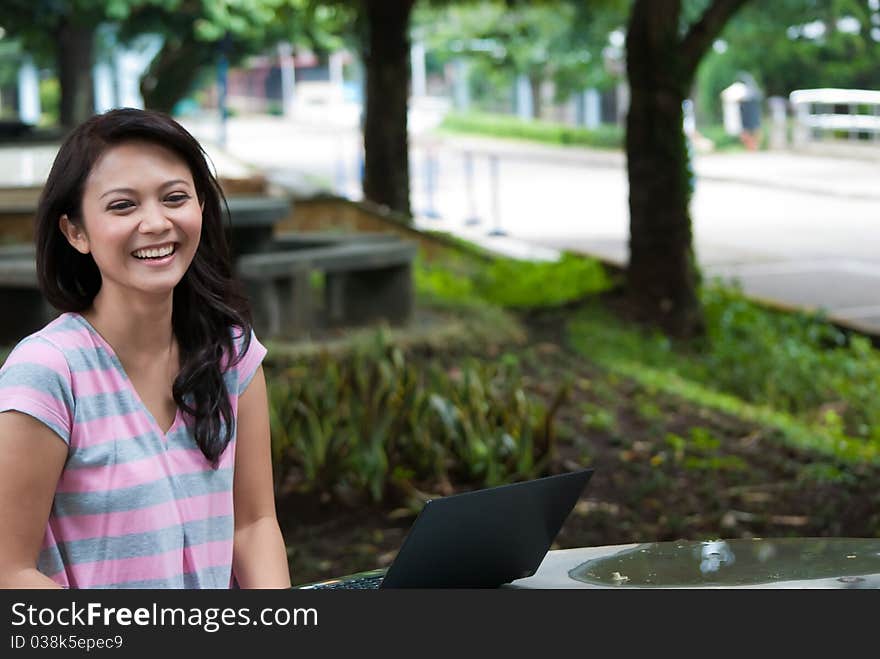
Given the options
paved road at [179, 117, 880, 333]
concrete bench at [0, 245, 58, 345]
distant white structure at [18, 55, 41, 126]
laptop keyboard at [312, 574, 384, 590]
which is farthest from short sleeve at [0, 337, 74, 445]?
distant white structure at [18, 55, 41, 126]

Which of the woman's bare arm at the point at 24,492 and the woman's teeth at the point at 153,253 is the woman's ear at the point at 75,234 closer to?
the woman's teeth at the point at 153,253

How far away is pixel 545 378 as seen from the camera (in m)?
8.86

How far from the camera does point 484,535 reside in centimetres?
205

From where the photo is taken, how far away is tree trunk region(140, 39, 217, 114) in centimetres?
2534

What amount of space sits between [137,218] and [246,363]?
347 millimetres

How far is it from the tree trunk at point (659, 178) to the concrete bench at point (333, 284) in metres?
1.69

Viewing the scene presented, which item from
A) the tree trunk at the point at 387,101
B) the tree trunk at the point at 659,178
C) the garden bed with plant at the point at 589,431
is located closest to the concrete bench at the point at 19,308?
the garden bed with plant at the point at 589,431

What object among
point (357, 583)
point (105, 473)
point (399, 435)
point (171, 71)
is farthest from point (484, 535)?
point (171, 71)

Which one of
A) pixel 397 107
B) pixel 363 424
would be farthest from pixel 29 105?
pixel 363 424

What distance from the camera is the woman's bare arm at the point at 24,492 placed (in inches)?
82.6

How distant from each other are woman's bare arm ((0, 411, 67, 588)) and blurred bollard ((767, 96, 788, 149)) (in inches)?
983

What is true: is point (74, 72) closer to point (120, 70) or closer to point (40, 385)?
point (120, 70)

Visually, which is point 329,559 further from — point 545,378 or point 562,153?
point 562,153
